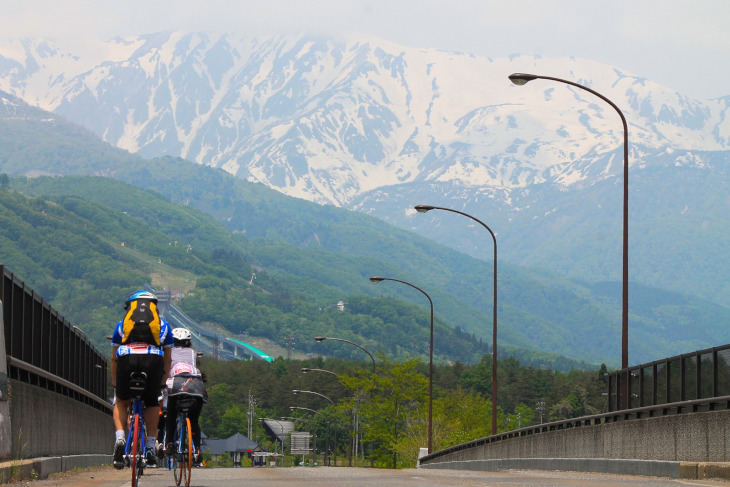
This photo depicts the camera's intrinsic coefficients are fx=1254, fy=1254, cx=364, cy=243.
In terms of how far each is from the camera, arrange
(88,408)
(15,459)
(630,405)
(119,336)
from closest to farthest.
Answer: (119,336) → (15,459) → (630,405) → (88,408)

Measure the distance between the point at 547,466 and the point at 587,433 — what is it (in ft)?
12.6

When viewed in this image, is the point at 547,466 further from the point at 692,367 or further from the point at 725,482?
the point at 725,482

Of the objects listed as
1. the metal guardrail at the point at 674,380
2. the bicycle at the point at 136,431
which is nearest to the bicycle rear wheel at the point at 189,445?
the bicycle at the point at 136,431

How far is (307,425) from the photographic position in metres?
196

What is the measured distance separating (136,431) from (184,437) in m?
1.92

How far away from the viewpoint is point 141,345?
13.6 meters

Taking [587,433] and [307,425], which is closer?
[587,433]

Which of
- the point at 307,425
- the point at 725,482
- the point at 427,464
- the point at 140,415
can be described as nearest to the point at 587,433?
the point at 725,482

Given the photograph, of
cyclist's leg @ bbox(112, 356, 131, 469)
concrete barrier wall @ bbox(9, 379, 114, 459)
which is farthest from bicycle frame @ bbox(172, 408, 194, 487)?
concrete barrier wall @ bbox(9, 379, 114, 459)

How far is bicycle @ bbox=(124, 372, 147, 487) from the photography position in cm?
1380

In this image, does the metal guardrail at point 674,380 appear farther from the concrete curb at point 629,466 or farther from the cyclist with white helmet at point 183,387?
the cyclist with white helmet at point 183,387

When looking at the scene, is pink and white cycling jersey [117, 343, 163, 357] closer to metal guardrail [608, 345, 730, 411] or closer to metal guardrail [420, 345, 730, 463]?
metal guardrail [420, 345, 730, 463]

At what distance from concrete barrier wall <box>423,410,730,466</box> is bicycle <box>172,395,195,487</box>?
360 inches

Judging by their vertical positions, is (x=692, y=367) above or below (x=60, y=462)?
above
